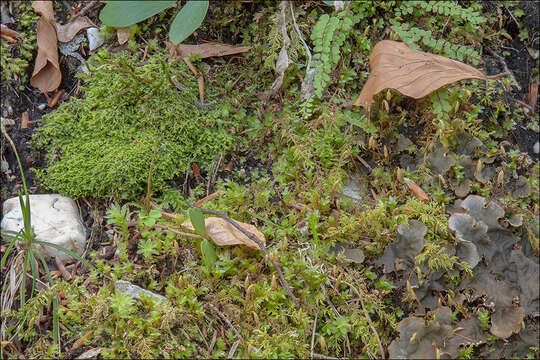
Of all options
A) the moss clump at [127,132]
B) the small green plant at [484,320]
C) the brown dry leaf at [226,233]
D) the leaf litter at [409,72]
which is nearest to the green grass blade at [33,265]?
the moss clump at [127,132]

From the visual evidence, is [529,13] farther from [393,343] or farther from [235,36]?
[393,343]

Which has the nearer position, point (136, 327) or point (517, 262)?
point (136, 327)

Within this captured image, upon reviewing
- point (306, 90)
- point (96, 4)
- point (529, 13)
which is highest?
point (96, 4)

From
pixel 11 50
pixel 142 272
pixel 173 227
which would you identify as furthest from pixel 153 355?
pixel 11 50

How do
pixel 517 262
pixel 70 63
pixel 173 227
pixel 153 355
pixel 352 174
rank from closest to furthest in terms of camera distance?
pixel 153 355 < pixel 517 262 < pixel 173 227 < pixel 352 174 < pixel 70 63

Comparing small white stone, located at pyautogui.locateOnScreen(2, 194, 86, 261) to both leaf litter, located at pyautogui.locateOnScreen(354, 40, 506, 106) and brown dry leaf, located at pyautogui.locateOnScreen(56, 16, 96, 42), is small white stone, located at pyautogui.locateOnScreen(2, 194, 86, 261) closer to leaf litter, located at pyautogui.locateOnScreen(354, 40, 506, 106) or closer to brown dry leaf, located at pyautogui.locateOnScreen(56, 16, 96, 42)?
brown dry leaf, located at pyautogui.locateOnScreen(56, 16, 96, 42)

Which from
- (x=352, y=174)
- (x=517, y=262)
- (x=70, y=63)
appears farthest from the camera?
(x=70, y=63)

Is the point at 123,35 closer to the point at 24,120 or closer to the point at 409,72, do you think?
the point at 24,120

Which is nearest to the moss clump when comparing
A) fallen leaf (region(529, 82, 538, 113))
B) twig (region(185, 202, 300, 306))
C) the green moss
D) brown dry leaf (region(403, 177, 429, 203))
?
the green moss
